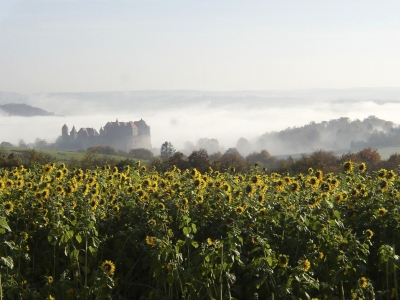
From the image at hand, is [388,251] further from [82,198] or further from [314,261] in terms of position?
[82,198]

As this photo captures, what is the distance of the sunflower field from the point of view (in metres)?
7.04

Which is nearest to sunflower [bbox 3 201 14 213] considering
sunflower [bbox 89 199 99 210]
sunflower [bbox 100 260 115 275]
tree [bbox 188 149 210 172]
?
sunflower [bbox 89 199 99 210]

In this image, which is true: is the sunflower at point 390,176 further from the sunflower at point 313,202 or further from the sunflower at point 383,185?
the sunflower at point 313,202

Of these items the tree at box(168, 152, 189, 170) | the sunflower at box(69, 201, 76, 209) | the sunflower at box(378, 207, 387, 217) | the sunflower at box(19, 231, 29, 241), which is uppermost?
the sunflower at box(69, 201, 76, 209)

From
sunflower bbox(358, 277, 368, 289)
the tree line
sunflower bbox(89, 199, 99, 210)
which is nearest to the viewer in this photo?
sunflower bbox(358, 277, 368, 289)

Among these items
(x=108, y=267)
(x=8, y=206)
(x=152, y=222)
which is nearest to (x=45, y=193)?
(x=8, y=206)

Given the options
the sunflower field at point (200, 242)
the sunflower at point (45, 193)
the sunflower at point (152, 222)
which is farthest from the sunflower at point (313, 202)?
the sunflower at point (45, 193)

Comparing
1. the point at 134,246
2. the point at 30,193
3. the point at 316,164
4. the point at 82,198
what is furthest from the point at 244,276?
the point at 316,164

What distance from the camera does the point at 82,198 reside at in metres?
8.83

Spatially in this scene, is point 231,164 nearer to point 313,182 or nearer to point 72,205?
point 313,182

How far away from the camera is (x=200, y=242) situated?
8383mm

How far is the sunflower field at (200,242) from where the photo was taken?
7.04m

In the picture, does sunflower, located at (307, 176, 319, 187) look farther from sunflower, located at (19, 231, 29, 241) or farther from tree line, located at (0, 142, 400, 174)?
tree line, located at (0, 142, 400, 174)

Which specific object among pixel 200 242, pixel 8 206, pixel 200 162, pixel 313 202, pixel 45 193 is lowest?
pixel 200 162
